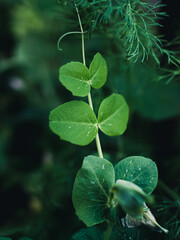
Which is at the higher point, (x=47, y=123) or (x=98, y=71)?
(x=98, y=71)

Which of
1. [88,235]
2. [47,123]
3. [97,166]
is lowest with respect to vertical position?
[47,123]

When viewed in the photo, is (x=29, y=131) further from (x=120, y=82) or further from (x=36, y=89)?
(x=120, y=82)

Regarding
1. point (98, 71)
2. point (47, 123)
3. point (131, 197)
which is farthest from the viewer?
point (47, 123)

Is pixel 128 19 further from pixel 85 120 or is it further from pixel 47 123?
pixel 47 123

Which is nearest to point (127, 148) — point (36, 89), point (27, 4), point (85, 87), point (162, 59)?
point (162, 59)

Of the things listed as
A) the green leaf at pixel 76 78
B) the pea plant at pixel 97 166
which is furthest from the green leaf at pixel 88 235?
the green leaf at pixel 76 78

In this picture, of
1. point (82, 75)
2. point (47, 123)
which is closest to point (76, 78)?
point (82, 75)

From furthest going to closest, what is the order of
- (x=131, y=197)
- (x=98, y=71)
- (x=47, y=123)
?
(x=47, y=123)
(x=98, y=71)
(x=131, y=197)
